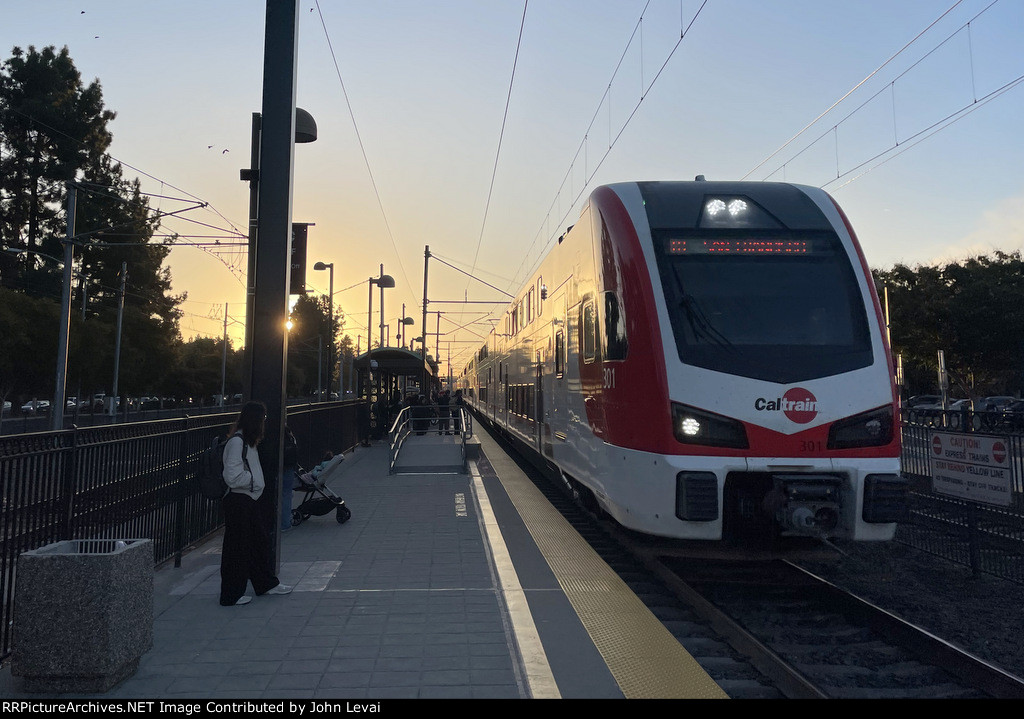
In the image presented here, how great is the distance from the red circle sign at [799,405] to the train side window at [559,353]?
12.9ft

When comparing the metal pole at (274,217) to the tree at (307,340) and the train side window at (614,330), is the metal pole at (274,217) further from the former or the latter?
the tree at (307,340)

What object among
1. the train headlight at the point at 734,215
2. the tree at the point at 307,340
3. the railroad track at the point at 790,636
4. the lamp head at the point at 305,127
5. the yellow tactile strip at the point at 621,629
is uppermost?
the tree at the point at 307,340

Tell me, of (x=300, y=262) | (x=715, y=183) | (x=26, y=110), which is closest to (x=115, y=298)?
(x=26, y=110)

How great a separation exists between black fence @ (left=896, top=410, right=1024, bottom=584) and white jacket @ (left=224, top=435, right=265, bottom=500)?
604cm

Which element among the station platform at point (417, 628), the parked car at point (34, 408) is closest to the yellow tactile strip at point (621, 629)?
the station platform at point (417, 628)

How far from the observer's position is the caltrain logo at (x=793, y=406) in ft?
20.4

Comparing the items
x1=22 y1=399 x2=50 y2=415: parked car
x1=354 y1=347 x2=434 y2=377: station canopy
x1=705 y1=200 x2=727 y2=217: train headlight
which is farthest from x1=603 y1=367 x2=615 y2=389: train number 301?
x1=22 y1=399 x2=50 y2=415: parked car

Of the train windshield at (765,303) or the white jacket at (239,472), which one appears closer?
the white jacket at (239,472)

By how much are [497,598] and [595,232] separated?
12.1 ft

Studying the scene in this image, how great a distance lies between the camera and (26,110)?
1419 inches

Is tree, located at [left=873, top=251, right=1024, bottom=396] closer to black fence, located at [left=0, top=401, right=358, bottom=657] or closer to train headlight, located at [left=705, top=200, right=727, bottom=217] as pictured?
train headlight, located at [left=705, top=200, right=727, bottom=217]

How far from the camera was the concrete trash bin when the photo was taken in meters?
4.17

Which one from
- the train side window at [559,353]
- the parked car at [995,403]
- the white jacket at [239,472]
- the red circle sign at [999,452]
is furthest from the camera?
the parked car at [995,403]
